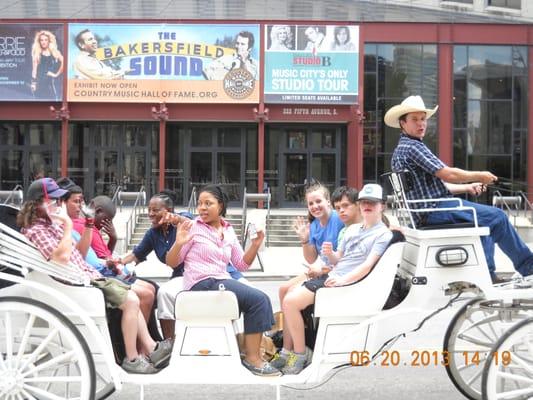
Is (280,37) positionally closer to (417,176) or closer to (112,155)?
(112,155)

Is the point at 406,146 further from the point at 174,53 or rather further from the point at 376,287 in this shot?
the point at 174,53

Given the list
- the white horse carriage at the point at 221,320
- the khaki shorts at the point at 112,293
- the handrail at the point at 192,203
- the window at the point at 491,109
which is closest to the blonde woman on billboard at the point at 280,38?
the handrail at the point at 192,203

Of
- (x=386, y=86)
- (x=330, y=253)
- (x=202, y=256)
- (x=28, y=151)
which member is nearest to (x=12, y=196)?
(x=28, y=151)

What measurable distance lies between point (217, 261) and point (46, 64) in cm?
2425

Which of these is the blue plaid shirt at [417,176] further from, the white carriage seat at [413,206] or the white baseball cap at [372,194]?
the white baseball cap at [372,194]

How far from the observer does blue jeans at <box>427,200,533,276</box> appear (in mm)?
4359

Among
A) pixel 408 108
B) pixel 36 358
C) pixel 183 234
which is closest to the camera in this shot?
pixel 36 358

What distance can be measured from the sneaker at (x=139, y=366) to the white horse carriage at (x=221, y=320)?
0.33 ft

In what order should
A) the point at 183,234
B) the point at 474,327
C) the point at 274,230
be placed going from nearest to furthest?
1. the point at 183,234
2. the point at 474,327
3. the point at 274,230

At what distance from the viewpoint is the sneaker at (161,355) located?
13.8 ft

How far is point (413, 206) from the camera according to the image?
459 centimetres

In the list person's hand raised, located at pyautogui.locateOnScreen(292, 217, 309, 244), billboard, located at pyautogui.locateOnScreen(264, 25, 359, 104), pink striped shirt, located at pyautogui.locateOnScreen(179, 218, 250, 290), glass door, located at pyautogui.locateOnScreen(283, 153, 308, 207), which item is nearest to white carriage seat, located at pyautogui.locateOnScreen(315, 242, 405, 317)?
pink striped shirt, located at pyautogui.locateOnScreen(179, 218, 250, 290)

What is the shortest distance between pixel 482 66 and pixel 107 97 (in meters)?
17.4

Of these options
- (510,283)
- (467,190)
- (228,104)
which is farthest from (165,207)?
(228,104)
